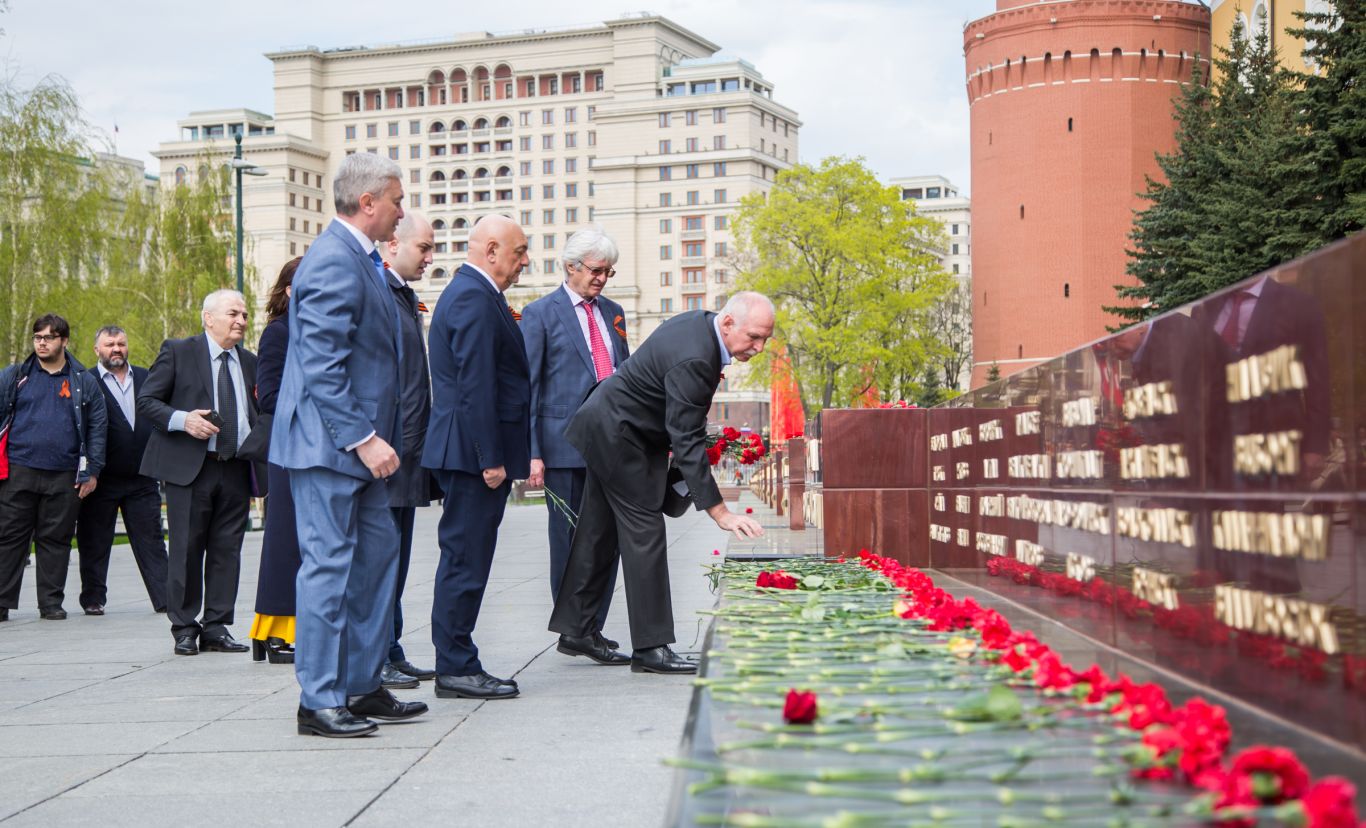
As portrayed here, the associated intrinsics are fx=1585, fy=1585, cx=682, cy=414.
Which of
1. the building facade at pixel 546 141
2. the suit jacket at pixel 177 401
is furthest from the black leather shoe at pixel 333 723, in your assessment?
the building facade at pixel 546 141

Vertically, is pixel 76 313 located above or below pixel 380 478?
above

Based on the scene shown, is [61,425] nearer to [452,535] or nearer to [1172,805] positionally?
[452,535]

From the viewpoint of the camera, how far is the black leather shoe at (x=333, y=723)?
5680 mm

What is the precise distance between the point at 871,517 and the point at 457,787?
5.78m

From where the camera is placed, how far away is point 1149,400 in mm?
4836

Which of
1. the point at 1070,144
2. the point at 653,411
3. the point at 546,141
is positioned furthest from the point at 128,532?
the point at 546,141

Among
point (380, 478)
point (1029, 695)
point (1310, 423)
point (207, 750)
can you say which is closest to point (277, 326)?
point (380, 478)

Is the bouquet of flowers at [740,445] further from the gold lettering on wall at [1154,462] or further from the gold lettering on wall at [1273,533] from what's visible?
the gold lettering on wall at [1273,533]

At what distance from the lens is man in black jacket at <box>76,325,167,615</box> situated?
37.2ft

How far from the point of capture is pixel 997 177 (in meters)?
60.9

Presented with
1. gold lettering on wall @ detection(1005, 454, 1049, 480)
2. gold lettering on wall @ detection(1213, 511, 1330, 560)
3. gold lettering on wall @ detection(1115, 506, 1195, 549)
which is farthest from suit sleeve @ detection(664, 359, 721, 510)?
gold lettering on wall @ detection(1213, 511, 1330, 560)

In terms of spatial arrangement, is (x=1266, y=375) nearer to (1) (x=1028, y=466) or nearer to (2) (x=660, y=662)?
(1) (x=1028, y=466)

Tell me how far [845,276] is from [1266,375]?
52.7 m

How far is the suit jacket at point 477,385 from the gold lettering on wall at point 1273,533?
11.6 ft
